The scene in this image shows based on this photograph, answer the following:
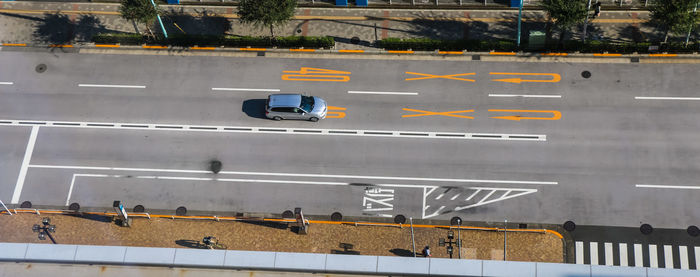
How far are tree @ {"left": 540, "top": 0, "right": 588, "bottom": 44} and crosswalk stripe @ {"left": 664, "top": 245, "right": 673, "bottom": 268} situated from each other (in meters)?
18.8

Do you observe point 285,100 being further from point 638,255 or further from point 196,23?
point 638,255

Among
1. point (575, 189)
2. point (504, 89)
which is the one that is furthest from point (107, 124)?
point (575, 189)

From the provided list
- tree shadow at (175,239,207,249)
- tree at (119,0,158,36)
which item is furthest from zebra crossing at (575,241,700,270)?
tree at (119,0,158,36)

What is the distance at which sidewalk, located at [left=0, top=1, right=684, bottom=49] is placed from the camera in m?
51.1

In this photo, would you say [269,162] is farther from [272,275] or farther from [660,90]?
[660,90]

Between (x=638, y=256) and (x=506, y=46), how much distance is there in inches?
784

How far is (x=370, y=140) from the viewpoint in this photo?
152ft

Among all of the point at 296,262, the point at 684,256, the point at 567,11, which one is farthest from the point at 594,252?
the point at 296,262

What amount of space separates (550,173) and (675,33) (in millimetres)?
16101

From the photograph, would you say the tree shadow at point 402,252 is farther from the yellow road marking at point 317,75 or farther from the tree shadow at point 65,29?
the tree shadow at point 65,29

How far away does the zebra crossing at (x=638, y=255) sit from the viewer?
39.8 metres

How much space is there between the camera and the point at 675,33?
46.8 metres

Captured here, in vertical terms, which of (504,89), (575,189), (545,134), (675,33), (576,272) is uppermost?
(675,33)

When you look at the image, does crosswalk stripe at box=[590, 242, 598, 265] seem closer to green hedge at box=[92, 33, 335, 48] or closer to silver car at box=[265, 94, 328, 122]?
silver car at box=[265, 94, 328, 122]
